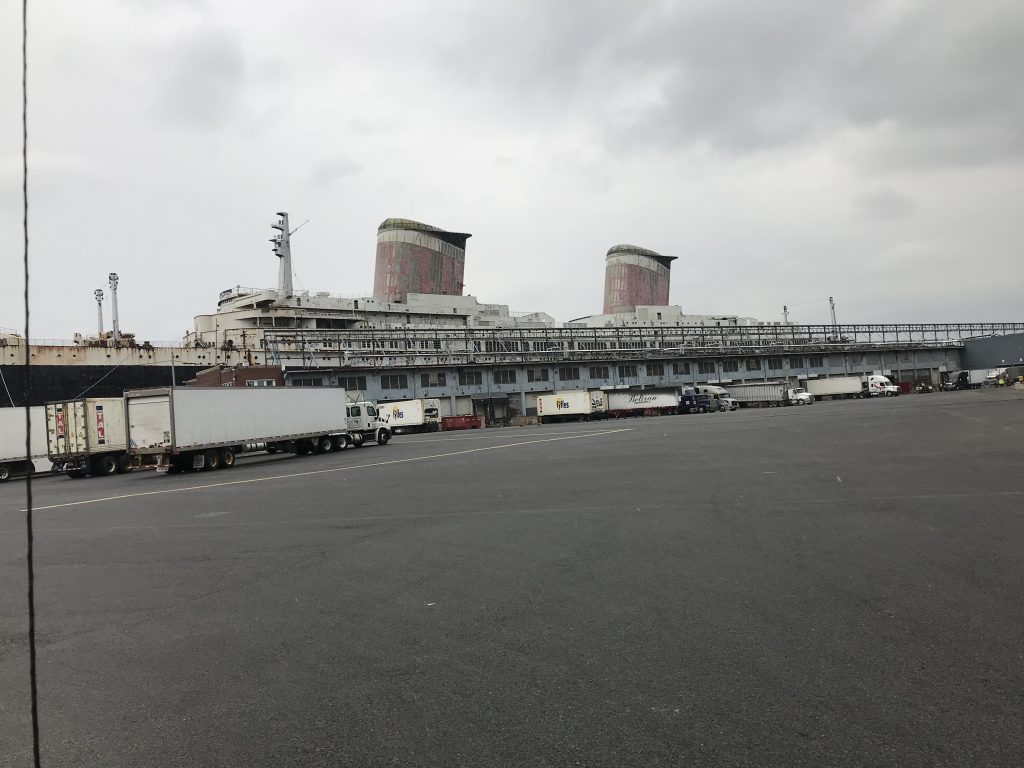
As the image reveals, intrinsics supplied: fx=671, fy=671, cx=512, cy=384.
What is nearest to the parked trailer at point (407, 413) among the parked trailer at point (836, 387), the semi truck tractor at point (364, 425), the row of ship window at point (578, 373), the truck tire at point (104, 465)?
the row of ship window at point (578, 373)

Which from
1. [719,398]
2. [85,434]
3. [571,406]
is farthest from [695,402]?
[85,434]

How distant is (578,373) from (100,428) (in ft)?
205

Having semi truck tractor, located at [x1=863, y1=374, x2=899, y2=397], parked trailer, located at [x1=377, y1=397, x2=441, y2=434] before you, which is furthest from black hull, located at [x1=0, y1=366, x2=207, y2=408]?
semi truck tractor, located at [x1=863, y1=374, x2=899, y2=397]

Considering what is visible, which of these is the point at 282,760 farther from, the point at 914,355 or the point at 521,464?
the point at 914,355

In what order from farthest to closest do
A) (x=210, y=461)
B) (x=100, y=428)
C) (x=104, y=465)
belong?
(x=104, y=465)
(x=100, y=428)
(x=210, y=461)

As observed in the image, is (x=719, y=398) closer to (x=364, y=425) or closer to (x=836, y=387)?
(x=836, y=387)

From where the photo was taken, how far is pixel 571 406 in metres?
68.8

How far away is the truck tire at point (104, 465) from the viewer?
99.9 feet

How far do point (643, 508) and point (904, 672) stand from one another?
650 cm

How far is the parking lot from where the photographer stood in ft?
11.3

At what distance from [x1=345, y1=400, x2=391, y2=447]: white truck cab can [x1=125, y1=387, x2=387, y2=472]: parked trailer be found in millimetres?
6217

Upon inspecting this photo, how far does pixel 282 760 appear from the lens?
3.33m

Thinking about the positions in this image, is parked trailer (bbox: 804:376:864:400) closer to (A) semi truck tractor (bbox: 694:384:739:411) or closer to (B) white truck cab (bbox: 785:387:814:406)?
(B) white truck cab (bbox: 785:387:814:406)

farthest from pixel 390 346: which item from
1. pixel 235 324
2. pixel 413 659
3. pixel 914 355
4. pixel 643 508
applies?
pixel 914 355
